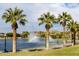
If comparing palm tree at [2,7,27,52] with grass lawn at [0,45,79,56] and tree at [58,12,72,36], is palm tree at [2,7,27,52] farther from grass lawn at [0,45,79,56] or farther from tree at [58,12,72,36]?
tree at [58,12,72,36]

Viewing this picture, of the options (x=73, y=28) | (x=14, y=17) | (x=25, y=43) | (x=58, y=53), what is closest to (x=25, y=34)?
(x=25, y=43)

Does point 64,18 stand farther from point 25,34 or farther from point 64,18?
point 25,34

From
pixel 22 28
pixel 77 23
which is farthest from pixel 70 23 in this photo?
pixel 22 28

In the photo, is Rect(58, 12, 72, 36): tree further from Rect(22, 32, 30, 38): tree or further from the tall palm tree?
Rect(22, 32, 30, 38): tree

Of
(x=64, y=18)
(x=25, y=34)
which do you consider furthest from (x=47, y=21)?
(x=25, y=34)

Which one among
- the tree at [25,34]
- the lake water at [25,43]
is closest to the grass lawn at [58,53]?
the lake water at [25,43]

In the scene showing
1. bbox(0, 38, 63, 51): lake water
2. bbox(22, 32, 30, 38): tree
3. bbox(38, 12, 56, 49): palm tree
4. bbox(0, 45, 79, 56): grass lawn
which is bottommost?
bbox(0, 45, 79, 56): grass lawn

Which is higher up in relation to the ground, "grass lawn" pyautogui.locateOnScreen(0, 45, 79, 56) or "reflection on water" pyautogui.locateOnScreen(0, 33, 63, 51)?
"reflection on water" pyautogui.locateOnScreen(0, 33, 63, 51)

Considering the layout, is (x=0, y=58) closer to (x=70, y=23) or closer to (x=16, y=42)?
(x=16, y=42)

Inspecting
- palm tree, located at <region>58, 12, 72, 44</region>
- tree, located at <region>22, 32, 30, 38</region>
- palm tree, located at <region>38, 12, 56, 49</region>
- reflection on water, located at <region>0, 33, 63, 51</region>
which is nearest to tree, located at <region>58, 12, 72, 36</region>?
palm tree, located at <region>58, 12, 72, 44</region>

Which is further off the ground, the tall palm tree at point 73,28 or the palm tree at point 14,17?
the palm tree at point 14,17

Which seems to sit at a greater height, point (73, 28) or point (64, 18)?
point (64, 18)

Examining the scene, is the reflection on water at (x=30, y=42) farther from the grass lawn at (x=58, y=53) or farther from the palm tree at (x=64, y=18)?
the palm tree at (x=64, y=18)

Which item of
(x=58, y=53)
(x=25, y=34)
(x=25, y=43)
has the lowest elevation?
(x=58, y=53)
